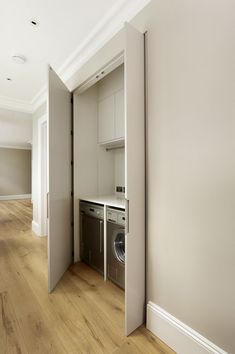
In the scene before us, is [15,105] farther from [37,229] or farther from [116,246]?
[116,246]

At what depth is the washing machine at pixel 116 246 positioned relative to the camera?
212 centimetres

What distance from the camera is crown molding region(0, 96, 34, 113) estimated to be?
13.4 ft

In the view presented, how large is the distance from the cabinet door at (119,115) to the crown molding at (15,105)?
104 inches

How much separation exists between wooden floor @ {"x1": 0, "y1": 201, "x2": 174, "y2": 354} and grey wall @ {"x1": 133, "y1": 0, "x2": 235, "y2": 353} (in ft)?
1.36

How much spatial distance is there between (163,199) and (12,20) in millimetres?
2330

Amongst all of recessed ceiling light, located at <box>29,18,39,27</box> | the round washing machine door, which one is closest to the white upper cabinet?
recessed ceiling light, located at <box>29,18,39,27</box>

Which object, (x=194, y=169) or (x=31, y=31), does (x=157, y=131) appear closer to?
(x=194, y=169)

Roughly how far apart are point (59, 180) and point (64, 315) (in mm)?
1347

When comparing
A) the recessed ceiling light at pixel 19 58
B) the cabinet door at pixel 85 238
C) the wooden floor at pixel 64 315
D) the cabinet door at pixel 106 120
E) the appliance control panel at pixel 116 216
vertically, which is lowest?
the wooden floor at pixel 64 315

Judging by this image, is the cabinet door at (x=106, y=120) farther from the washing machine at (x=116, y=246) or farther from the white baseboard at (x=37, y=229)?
the white baseboard at (x=37, y=229)

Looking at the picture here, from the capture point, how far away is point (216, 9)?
119 centimetres

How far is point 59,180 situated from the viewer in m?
2.34

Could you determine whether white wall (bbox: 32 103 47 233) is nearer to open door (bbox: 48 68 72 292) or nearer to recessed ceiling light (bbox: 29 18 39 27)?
open door (bbox: 48 68 72 292)

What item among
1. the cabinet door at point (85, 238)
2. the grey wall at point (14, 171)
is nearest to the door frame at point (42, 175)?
the cabinet door at point (85, 238)
